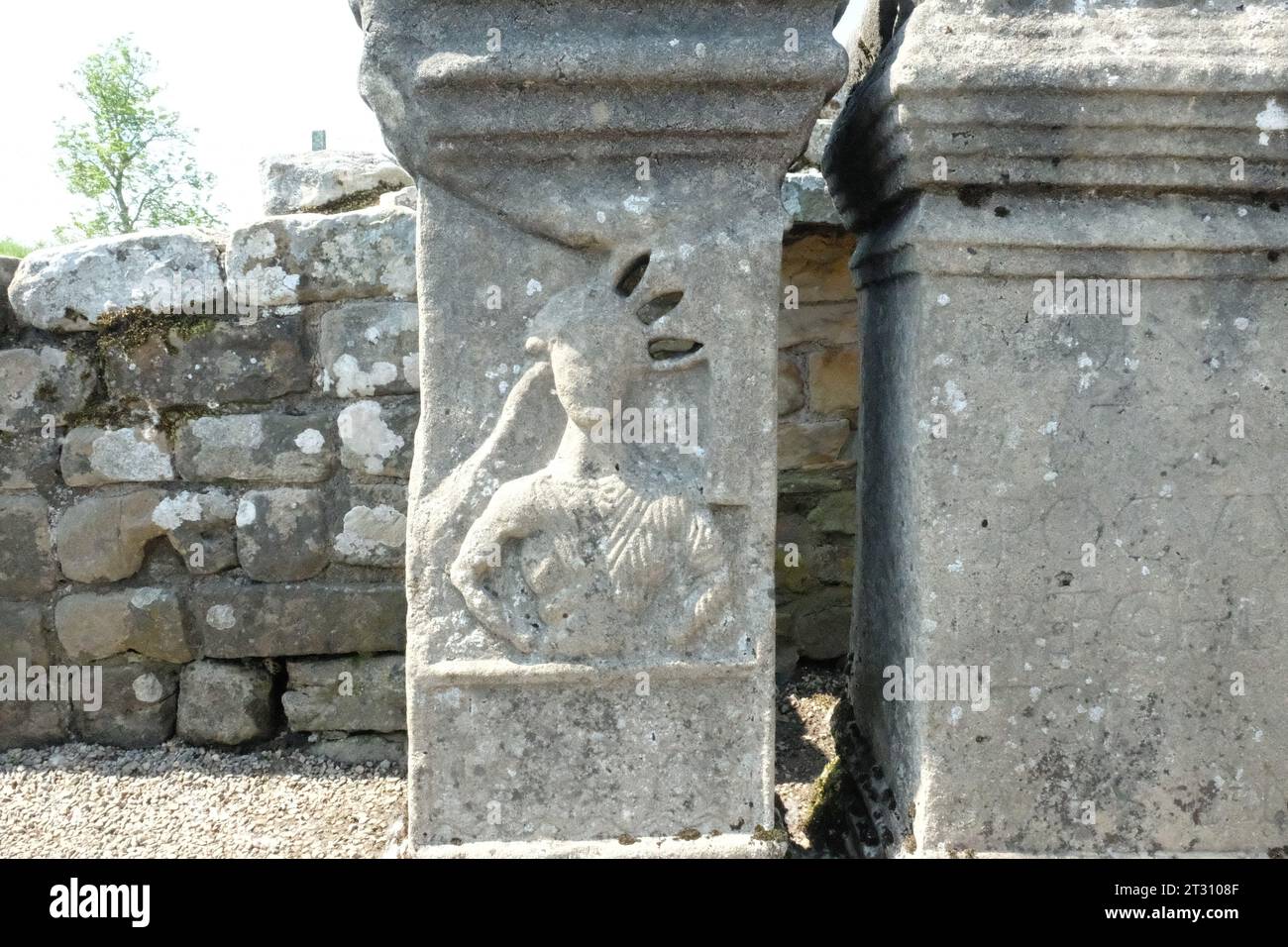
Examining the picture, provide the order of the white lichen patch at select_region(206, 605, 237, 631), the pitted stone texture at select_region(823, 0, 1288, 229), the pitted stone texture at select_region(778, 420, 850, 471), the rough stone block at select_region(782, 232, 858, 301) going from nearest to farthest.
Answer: the pitted stone texture at select_region(823, 0, 1288, 229), the white lichen patch at select_region(206, 605, 237, 631), the rough stone block at select_region(782, 232, 858, 301), the pitted stone texture at select_region(778, 420, 850, 471)

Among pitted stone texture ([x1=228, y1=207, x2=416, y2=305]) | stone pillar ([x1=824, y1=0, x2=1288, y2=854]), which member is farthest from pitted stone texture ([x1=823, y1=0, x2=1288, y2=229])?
pitted stone texture ([x1=228, y1=207, x2=416, y2=305])

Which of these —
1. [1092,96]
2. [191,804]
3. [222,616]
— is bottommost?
[191,804]

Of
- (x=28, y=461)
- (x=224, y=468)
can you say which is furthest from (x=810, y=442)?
(x=28, y=461)

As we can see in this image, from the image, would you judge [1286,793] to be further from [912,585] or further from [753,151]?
[753,151]

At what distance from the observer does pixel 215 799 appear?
2738mm

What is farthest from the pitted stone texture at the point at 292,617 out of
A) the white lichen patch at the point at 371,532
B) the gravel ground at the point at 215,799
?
the gravel ground at the point at 215,799

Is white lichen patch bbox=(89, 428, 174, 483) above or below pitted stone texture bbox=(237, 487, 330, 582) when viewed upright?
above

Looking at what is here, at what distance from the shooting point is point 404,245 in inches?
111

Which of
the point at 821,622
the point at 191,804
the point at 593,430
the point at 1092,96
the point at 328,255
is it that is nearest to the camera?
the point at 1092,96

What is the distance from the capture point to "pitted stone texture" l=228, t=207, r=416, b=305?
111 inches

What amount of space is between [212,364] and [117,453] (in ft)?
1.38

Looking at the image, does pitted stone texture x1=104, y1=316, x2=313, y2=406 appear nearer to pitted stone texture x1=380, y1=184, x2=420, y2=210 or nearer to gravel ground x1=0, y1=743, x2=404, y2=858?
pitted stone texture x1=380, y1=184, x2=420, y2=210

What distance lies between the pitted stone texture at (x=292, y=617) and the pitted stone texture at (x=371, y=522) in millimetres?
125

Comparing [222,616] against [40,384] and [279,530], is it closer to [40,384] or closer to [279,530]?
[279,530]
